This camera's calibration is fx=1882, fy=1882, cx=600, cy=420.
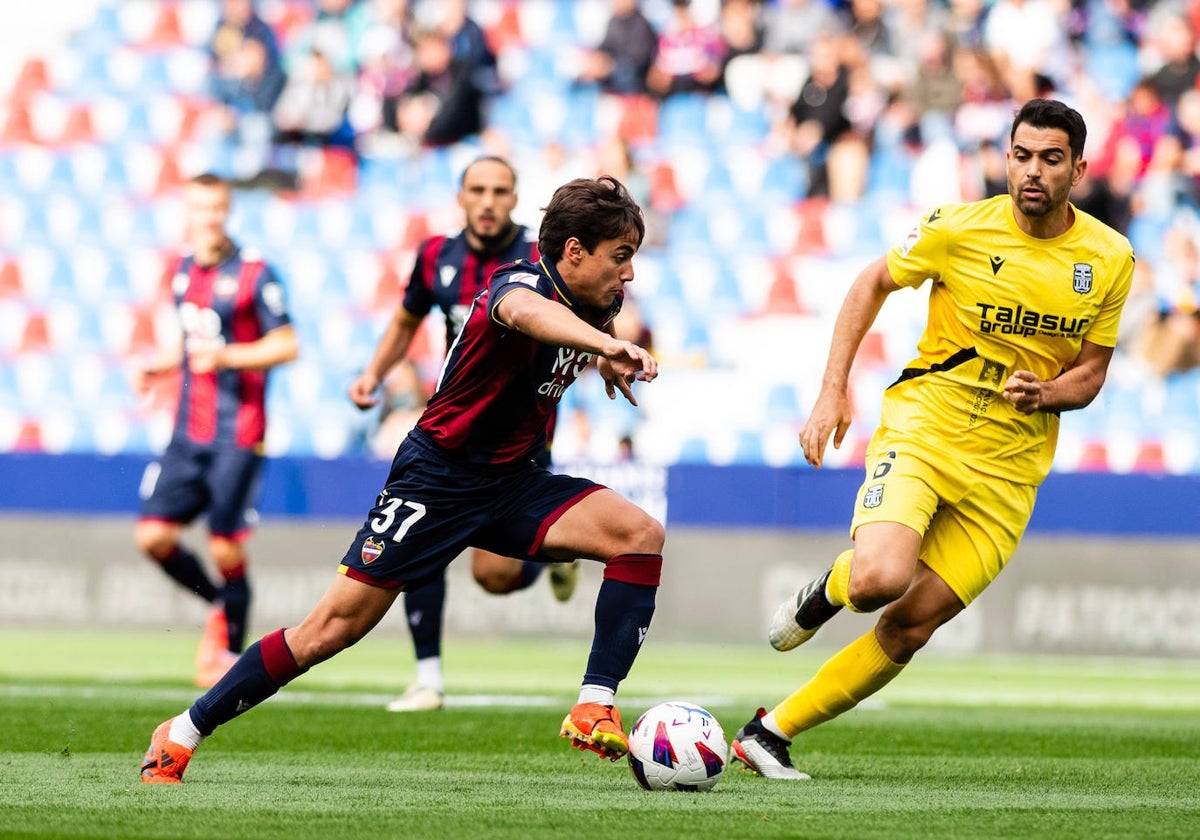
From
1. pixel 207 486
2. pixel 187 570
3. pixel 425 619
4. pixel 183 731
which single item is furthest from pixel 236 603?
pixel 183 731

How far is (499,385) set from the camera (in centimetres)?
606

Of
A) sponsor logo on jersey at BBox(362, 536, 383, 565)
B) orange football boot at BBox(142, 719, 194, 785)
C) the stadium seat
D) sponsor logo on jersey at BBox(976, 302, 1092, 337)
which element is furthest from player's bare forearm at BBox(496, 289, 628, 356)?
the stadium seat

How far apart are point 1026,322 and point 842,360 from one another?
2.13ft

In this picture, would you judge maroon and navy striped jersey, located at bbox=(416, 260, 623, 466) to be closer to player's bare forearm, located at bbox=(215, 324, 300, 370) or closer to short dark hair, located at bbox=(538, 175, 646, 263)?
short dark hair, located at bbox=(538, 175, 646, 263)

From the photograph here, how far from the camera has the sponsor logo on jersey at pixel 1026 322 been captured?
6402 mm

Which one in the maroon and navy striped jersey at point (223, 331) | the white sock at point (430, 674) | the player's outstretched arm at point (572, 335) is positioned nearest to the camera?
the player's outstretched arm at point (572, 335)

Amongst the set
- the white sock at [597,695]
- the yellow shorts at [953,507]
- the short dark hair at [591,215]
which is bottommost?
the white sock at [597,695]

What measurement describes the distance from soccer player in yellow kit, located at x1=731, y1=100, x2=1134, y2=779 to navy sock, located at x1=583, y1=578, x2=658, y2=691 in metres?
0.74

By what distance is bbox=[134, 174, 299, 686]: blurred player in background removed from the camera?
415 inches

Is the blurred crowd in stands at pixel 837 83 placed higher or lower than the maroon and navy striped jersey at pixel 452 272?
higher

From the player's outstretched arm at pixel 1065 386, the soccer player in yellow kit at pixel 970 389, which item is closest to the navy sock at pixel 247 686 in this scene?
the soccer player in yellow kit at pixel 970 389

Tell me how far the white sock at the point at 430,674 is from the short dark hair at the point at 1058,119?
4.18 metres

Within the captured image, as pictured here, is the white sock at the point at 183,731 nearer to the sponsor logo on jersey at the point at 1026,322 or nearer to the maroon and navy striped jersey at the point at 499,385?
the maroon and navy striped jersey at the point at 499,385

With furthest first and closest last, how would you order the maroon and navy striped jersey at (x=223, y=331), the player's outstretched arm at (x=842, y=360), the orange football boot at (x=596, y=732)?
the maroon and navy striped jersey at (x=223, y=331), the player's outstretched arm at (x=842, y=360), the orange football boot at (x=596, y=732)
